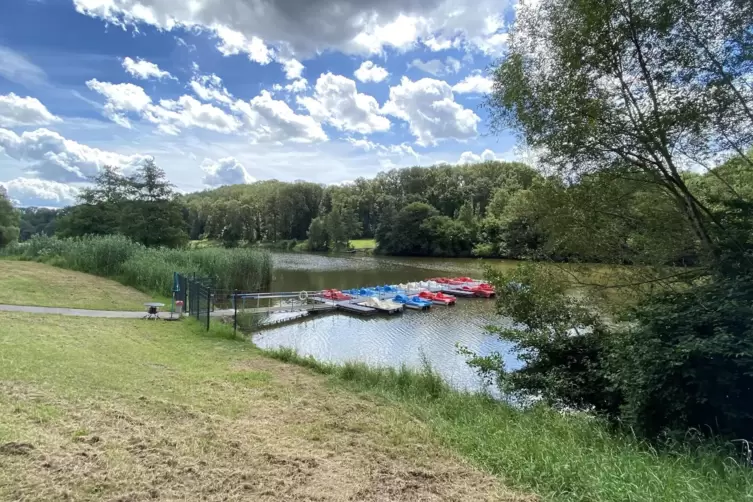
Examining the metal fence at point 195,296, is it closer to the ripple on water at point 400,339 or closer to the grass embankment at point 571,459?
the ripple on water at point 400,339

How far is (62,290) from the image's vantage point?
52.6ft

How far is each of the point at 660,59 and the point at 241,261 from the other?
2350 cm

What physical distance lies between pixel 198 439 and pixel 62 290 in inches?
604

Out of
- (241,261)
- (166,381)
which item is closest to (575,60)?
(166,381)

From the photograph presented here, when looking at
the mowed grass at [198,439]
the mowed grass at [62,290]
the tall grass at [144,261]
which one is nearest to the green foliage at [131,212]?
the tall grass at [144,261]

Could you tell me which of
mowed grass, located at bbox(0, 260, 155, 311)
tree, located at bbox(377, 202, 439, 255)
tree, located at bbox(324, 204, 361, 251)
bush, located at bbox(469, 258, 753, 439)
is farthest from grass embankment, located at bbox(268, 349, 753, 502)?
tree, located at bbox(324, 204, 361, 251)

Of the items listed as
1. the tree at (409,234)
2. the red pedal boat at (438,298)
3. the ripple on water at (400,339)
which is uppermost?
the tree at (409,234)

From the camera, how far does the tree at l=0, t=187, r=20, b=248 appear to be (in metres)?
41.7

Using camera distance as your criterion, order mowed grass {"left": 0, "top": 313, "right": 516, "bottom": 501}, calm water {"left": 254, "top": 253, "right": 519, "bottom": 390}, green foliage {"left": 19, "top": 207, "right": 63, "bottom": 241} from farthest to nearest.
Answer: green foliage {"left": 19, "top": 207, "right": 63, "bottom": 241} → calm water {"left": 254, "top": 253, "right": 519, "bottom": 390} → mowed grass {"left": 0, "top": 313, "right": 516, "bottom": 501}

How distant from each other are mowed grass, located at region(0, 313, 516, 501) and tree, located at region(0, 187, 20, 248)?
45.0m

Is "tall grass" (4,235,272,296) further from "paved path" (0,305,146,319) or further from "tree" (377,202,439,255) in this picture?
"tree" (377,202,439,255)

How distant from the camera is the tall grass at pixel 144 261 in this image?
19.5 meters

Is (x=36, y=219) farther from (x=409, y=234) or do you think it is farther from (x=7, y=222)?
(x=409, y=234)

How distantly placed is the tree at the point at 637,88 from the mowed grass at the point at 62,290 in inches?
558
